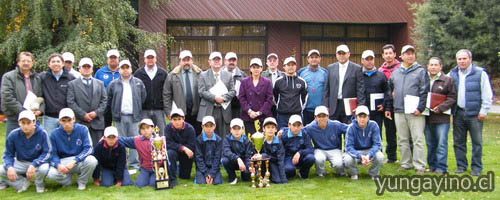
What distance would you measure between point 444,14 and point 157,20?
9.30m

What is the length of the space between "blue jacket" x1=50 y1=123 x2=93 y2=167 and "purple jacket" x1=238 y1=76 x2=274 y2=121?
2.26 m

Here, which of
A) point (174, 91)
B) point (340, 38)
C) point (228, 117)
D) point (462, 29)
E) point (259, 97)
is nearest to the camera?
point (259, 97)

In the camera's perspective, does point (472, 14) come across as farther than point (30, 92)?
Yes

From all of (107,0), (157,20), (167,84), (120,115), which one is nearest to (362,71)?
(167,84)

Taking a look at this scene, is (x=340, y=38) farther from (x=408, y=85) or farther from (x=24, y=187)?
(x=24, y=187)

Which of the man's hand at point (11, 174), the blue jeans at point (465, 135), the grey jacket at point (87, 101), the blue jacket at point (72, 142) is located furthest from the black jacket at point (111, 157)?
the blue jeans at point (465, 135)

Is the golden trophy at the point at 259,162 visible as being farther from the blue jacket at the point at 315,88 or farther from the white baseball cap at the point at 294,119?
the blue jacket at the point at 315,88

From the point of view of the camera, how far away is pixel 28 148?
6.16 m

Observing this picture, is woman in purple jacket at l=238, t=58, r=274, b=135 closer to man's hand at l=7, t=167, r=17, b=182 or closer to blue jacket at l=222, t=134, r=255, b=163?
blue jacket at l=222, t=134, r=255, b=163

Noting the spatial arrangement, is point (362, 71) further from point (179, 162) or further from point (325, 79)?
point (179, 162)

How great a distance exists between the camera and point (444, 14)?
14.6 metres

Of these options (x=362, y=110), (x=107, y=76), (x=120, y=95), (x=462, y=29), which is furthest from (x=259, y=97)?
(x=462, y=29)

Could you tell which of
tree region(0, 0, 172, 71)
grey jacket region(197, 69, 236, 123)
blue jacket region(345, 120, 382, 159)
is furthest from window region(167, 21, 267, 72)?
blue jacket region(345, 120, 382, 159)

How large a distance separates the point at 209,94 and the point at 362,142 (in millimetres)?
2322
